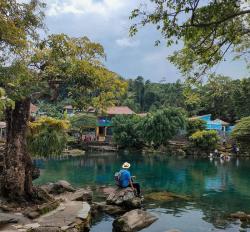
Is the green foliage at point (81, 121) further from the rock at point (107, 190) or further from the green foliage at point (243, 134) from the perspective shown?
the rock at point (107, 190)

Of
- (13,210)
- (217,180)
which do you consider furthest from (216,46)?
(217,180)

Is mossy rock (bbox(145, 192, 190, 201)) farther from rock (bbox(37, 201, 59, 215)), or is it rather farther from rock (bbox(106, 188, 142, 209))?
rock (bbox(37, 201, 59, 215))

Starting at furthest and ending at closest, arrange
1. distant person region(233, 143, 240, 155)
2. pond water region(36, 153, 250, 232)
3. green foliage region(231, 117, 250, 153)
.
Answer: distant person region(233, 143, 240, 155) < green foliage region(231, 117, 250, 153) < pond water region(36, 153, 250, 232)

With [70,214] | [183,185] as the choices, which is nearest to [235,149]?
[183,185]

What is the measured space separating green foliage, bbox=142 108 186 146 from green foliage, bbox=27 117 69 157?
1034 inches

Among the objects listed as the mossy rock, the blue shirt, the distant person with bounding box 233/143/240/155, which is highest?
the distant person with bounding box 233/143/240/155

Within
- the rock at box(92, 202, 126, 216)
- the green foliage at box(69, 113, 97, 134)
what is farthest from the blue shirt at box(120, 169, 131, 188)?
the green foliage at box(69, 113, 97, 134)

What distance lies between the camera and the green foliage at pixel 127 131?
57.5 m

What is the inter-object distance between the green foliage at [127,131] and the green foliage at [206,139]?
25.5ft

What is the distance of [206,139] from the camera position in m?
53.8

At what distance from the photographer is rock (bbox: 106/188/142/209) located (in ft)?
58.6

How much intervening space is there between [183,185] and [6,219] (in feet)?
59.1

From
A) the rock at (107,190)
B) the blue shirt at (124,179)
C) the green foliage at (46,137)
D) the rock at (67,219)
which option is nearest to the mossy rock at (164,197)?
the rock at (107,190)

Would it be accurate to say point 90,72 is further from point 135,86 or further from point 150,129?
point 135,86
